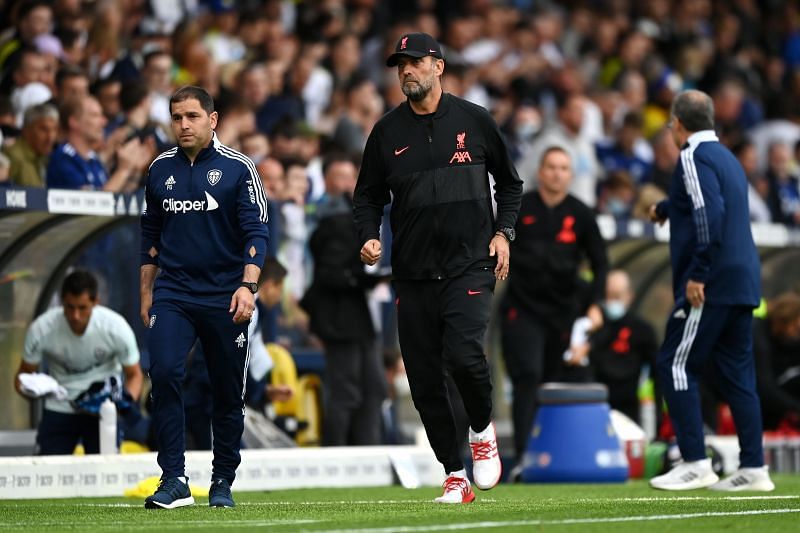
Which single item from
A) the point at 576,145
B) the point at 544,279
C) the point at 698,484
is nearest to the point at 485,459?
the point at 698,484

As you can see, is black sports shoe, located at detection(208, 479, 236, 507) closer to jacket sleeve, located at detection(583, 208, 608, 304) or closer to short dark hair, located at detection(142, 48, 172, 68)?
jacket sleeve, located at detection(583, 208, 608, 304)

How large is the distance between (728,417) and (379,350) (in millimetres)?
4104

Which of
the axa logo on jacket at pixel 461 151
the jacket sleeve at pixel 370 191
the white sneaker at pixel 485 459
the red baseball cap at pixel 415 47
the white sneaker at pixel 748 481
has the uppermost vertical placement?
the red baseball cap at pixel 415 47

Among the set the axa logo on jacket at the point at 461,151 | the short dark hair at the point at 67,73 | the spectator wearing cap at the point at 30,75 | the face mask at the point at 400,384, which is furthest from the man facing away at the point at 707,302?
the spectator wearing cap at the point at 30,75

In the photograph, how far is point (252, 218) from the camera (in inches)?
367

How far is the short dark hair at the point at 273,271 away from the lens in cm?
1370

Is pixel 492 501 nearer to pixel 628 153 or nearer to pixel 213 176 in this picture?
pixel 213 176

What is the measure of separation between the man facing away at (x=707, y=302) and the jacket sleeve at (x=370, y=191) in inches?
92.7

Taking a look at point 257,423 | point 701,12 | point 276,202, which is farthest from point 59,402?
point 701,12

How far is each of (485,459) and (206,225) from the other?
1.96 metres

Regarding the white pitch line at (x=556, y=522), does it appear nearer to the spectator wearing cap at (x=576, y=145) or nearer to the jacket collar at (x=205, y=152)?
the jacket collar at (x=205, y=152)

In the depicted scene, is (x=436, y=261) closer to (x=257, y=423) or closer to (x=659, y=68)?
(x=257, y=423)

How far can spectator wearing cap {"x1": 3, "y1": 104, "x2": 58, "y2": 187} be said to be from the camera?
13.1 meters

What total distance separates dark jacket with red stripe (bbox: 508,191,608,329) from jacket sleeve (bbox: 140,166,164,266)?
185 inches
